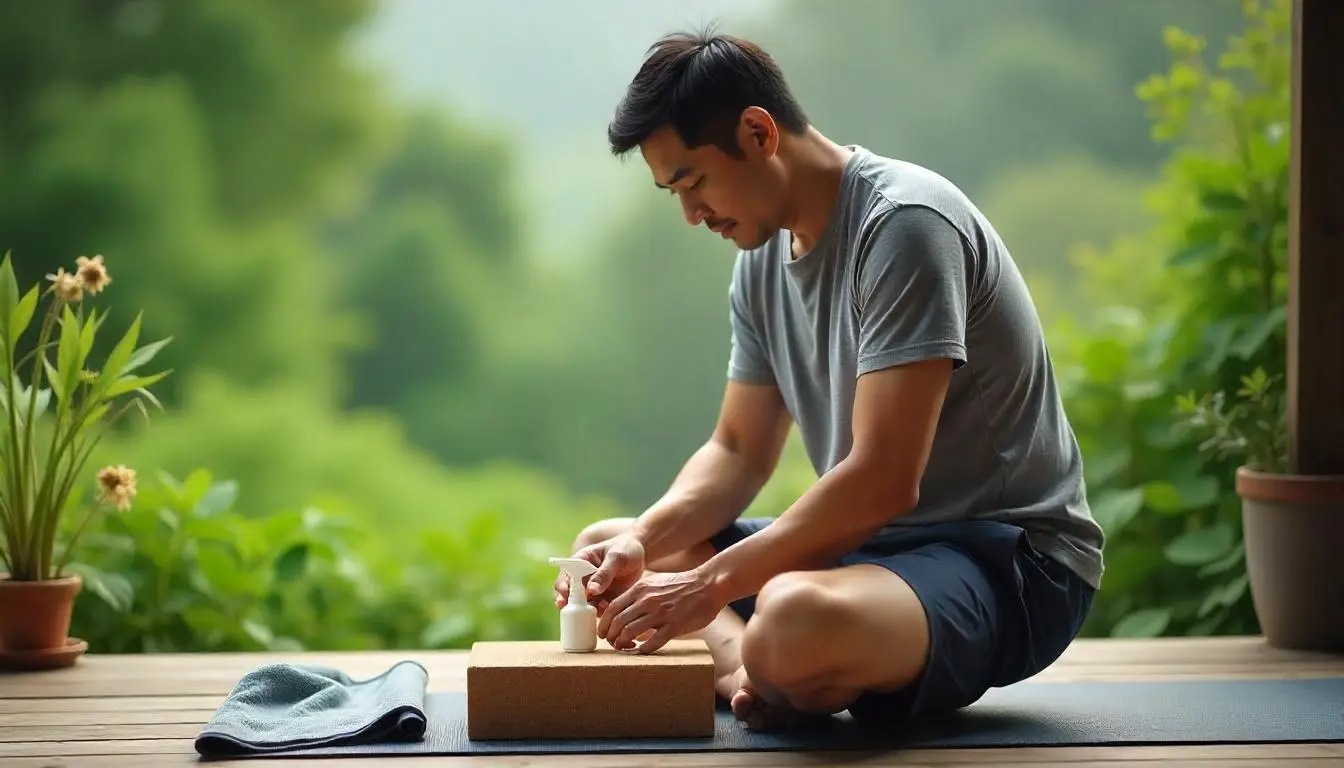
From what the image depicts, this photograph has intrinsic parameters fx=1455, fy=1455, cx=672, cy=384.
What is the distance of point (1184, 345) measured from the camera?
3404 millimetres

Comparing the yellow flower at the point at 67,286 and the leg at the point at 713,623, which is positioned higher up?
the yellow flower at the point at 67,286

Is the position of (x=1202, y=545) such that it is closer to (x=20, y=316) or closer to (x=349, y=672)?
(x=349, y=672)

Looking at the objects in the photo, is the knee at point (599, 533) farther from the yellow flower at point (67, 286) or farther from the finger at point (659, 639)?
the yellow flower at point (67, 286)

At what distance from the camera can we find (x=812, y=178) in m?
2.25

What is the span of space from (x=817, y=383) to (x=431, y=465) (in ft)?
5.86

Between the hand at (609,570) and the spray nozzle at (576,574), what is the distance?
1cm

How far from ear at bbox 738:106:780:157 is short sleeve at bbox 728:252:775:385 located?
315 millimetres

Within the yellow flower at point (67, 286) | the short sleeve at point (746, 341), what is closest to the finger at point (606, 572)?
the short sleeve at point (746, 341)

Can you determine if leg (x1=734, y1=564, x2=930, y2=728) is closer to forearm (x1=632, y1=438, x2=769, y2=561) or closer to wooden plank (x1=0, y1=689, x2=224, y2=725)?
forearm (x1=632, y1=438, x2=769, y2=561)

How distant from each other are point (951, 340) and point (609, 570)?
2.06 feet

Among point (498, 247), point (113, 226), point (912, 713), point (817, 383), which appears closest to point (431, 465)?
point (498, 247)

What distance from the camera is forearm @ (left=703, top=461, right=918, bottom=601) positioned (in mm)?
2045

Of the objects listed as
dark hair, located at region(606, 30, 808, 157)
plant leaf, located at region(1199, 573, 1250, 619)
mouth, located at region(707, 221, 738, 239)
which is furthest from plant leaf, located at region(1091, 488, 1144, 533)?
dark hair, located at region(606, 30, 808, 157)

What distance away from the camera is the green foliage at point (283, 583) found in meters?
3.12
